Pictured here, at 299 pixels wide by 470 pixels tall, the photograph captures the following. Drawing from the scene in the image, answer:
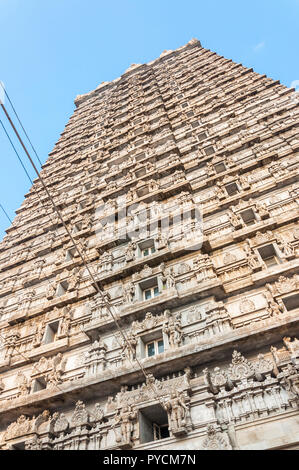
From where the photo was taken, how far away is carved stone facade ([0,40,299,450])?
8.79m

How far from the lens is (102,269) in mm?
15648

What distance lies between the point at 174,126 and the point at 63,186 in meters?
11.1

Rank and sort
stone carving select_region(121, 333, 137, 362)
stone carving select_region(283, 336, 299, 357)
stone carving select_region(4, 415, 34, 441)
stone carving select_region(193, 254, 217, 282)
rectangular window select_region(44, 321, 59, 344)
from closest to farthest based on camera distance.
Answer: stone carving select_region(283, 336, 299, 357) → stone carving select_region(4, 415, 34, 441) → stone carving select_region(121, 333, 137, 362) → stone carving select_region(193, 254, 217, 282) → rectangular window select_region(44, 321, 59, 344)

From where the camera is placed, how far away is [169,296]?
11.9 m

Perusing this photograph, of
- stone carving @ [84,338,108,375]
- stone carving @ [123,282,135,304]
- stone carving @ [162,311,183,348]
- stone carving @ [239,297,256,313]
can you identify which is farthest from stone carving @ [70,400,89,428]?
stone carving @ [239,297,256,313]

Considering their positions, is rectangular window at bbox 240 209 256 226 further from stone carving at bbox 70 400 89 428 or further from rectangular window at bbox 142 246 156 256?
stone carving at bbox 70 400 89 428

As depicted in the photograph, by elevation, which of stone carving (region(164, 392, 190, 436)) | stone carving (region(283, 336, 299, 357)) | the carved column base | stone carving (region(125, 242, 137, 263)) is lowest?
the carved column base

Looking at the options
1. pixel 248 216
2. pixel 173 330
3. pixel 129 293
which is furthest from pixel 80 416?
pixel 248 216

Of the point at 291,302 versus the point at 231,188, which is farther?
the point at 231,188

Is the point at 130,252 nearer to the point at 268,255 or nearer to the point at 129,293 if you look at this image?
the point at 129,293

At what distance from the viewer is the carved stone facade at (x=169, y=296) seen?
8789mm

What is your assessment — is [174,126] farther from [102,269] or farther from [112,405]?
[112,405]

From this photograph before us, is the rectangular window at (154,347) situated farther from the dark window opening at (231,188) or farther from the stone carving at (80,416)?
the dark window opening at (231,188)

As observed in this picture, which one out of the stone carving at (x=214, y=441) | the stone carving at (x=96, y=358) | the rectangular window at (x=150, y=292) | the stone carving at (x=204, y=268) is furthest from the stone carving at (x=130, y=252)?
the stone carving at (x=214, y=441)
